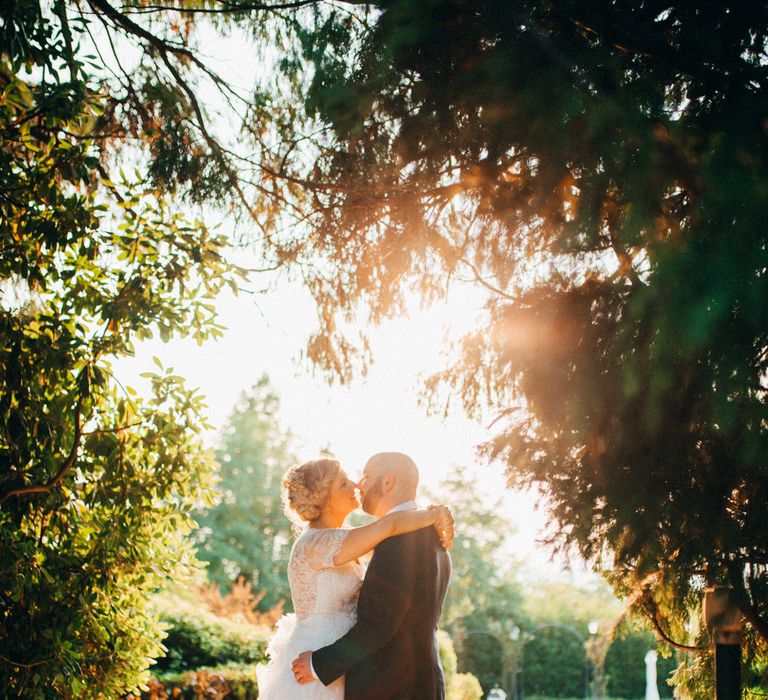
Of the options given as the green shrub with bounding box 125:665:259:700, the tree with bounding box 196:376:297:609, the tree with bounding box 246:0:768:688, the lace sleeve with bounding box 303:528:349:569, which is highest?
the tree with bounding box 196:376:297:609

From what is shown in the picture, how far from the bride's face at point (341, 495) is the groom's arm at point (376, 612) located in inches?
16.0

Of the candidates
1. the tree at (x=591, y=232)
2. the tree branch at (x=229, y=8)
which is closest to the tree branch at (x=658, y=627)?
the tree at (x=591, y=232)

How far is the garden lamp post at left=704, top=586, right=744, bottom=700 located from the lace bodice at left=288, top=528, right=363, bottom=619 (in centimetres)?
147

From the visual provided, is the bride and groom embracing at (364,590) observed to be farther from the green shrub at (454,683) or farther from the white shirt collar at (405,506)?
the green shrub at (454,683)

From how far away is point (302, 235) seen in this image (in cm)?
504

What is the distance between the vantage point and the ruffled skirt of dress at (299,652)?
11.1 ft

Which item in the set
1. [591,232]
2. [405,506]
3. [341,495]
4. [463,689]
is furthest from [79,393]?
[463,689]

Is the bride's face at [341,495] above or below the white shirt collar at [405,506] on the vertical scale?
above

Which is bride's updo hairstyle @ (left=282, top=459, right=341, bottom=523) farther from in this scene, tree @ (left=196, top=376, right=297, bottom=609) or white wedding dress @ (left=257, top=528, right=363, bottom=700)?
tree @ (left=196, top=376, right=297, bottom=609)

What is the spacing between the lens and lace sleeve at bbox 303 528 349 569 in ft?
11.5

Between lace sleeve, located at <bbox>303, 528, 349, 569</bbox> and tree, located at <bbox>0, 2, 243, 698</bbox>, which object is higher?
tree, located at <bbox>0, 2, 243, 698</bbox>

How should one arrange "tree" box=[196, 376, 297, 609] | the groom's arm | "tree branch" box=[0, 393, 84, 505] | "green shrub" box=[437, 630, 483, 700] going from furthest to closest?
"tree" box=[196, 376, 297, 609], "green shrub" box=[437, 630, 483, 700], "tree branch" box=[0, 393, 84, 505], the groom's arm

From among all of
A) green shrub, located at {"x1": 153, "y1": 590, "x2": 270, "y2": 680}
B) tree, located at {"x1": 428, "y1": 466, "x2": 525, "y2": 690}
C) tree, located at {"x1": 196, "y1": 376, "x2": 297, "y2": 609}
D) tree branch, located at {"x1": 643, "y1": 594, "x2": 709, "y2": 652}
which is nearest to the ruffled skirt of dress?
tree branch, located at {"x1": 643, "y1": 594, "x2": 709, "y2": 652}

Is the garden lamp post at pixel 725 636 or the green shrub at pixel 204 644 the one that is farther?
the green shrub at pixel 204 644
